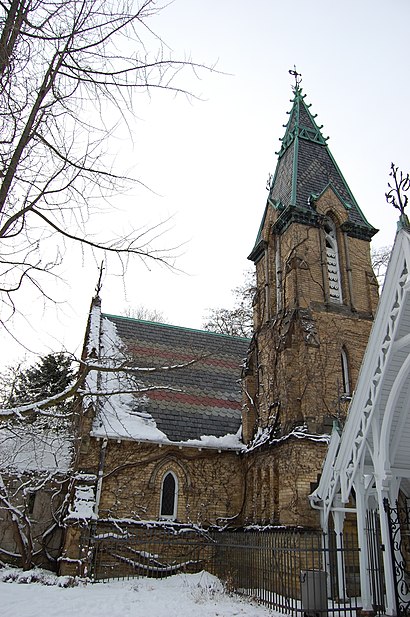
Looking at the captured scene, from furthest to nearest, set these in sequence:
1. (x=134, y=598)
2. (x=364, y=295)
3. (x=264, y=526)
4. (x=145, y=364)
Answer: (x=145, y=364), (x=364, y=295), (x=264, y=526), (x=134, y=598)

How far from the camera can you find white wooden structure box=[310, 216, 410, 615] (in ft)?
30.3

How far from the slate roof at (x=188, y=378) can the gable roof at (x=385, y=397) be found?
24.7 ft

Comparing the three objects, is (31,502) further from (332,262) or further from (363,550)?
(332,262)

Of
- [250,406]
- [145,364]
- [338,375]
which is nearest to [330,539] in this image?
[338,375]

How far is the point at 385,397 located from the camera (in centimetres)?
1039

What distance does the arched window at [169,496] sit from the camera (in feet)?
53.4

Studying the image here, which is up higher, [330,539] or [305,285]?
[305,285]

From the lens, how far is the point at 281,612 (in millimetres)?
9625

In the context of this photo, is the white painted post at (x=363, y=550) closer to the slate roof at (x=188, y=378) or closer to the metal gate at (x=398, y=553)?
the metal gate at (x=398, y=553)

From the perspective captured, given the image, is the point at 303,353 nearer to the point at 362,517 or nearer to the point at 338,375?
the point at 338,375

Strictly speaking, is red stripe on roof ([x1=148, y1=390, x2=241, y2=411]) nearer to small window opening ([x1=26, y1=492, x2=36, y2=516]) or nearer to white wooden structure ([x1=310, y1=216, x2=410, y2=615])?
small window opening ([x1=26, y1=492, x2=36, y2=516])

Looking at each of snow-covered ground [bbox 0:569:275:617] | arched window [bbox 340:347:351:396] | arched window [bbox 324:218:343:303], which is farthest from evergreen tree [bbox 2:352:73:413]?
arched window [bbox 324:218:343:303]

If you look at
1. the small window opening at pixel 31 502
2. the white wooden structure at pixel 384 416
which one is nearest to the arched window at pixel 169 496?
the small window opening at pixel 31 502

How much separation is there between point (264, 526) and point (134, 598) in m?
5.04
